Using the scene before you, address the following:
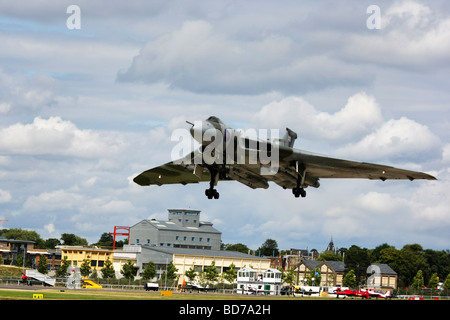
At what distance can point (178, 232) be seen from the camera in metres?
155

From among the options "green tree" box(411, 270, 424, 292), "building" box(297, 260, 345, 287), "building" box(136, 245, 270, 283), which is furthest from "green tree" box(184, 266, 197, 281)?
"green tree" box(411, 270, 424, 292)

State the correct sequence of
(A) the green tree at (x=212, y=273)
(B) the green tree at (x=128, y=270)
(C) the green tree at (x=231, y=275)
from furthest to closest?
(C) the green tree at (x=231, y=275), (B) the green tree at (x=128, y=270), (A) the green tree at (x=212, y=273)

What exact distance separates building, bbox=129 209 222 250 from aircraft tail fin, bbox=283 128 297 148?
8931cm

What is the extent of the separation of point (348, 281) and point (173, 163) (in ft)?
289

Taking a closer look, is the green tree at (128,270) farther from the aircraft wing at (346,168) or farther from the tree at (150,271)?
the aircraft wing at (346,168)

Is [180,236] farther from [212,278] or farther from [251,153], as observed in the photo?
[251,153]

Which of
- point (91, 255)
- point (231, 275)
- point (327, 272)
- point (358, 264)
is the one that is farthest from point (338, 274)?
point (91, 255)

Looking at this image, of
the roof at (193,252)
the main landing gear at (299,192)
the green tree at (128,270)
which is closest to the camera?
the main landing gear at (299,192)

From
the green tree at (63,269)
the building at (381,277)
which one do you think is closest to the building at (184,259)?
the green tree at (63,269)

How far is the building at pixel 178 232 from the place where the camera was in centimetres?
15262

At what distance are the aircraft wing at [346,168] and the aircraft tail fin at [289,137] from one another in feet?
11.8

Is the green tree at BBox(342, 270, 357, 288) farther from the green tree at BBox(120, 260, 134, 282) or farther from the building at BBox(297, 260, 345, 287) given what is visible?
the green tree at BBox(120, 260, 134, 282)
